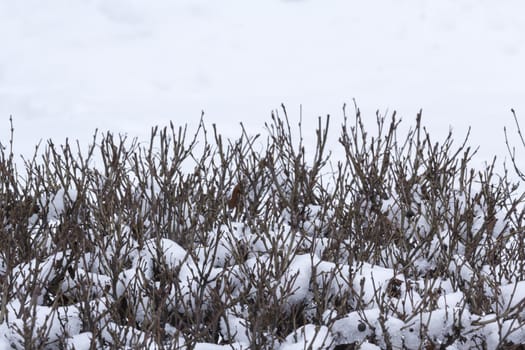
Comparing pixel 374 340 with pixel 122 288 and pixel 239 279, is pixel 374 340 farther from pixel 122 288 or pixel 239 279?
pixel 122 288

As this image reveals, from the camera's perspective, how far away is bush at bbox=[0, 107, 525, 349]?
12.7 ft

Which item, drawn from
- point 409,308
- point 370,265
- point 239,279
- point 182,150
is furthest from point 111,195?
point 409,308

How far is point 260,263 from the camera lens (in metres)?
4.14

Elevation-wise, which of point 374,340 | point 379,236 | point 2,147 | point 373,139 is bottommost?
point 374,340

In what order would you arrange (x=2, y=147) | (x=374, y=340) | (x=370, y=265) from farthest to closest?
(x=2, y=147)
(x=370, y=265)
(x=374, y=340)

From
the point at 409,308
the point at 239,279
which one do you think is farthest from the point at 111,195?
the point at 409,308

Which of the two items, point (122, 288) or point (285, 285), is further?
point (122, 288)

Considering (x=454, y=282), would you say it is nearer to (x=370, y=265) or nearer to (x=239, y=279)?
(x=370, y=265)

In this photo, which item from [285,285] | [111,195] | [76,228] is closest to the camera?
[285,285]

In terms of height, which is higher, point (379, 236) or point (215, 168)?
point (215, 168)

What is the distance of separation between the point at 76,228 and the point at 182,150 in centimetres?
178

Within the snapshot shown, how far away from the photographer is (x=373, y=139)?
620 centimetres

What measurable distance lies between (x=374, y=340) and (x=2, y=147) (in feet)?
13.2

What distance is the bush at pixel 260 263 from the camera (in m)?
3.88
